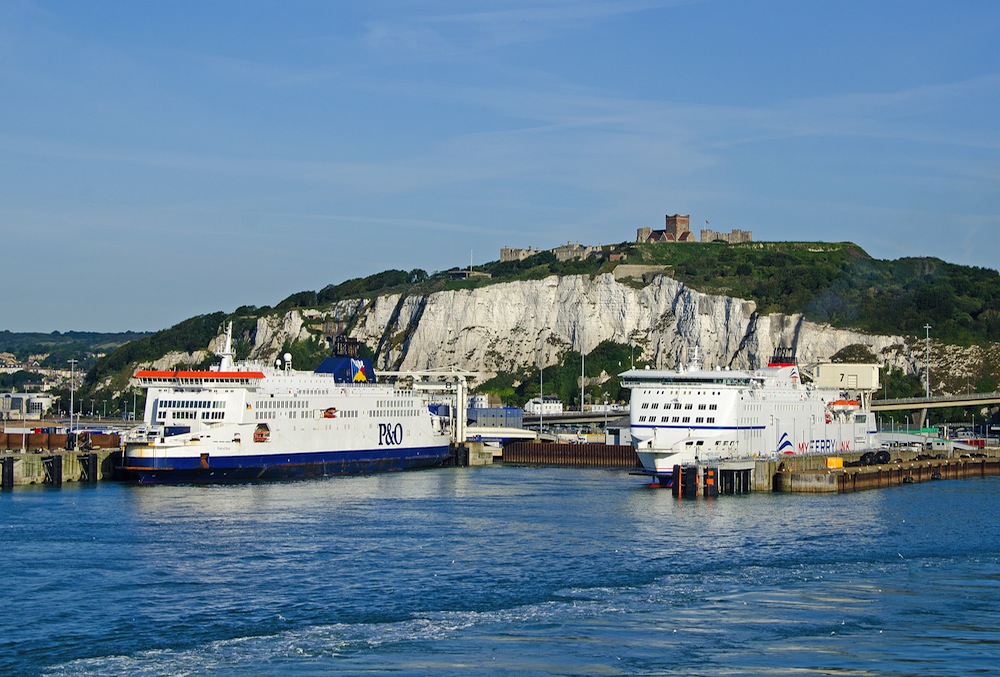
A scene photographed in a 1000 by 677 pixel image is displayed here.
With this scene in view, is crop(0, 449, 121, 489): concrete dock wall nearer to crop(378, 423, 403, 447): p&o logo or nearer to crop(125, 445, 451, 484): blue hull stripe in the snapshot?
crop(125, 445, 451, 484): blue hull stripe

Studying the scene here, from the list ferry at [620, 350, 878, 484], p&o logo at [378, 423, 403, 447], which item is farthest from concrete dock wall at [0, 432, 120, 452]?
ferry at [620, 350, 878, 484]

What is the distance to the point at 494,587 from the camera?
121ft

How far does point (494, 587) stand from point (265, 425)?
119 ft

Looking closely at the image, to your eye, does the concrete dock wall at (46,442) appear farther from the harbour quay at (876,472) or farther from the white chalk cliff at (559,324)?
the white chalk cliff at (559,324)

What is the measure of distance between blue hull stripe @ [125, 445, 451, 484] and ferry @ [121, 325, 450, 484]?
5 centimetres

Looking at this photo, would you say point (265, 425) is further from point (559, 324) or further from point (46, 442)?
point (559, 324)

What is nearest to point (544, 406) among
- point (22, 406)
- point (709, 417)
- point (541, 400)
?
point (541, 400)

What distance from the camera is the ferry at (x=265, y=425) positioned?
6675cm

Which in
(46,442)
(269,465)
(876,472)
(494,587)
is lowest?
(494,587)

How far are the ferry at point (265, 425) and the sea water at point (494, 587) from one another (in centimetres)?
753

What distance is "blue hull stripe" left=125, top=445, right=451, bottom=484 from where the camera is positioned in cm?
6581

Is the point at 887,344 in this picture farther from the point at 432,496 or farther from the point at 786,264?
the point at 432,496

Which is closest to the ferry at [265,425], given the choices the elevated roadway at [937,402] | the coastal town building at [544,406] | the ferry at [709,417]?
the ferry at [709,417]

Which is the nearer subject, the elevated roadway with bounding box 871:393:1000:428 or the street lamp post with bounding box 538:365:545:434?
the elevated roadway with bounding box 871:393:1000:428
